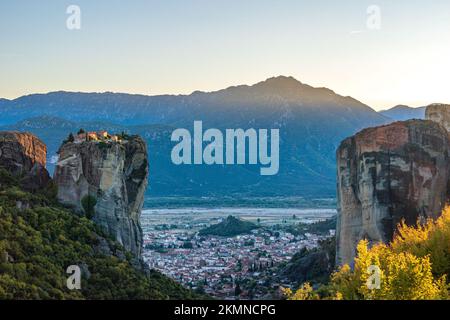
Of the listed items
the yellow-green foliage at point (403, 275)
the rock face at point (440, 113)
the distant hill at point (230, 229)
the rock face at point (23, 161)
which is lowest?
the distant hill at point (230, 229)

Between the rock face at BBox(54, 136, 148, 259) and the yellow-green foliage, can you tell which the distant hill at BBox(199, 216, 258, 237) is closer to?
the rock face at BBox(54, 136, 148, 259)

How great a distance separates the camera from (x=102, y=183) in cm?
4688

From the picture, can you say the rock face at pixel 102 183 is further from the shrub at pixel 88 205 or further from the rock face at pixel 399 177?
the rock face at pixel 399 177

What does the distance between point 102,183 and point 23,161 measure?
6.87 meters

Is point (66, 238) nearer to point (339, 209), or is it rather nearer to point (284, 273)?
point (339, 209)

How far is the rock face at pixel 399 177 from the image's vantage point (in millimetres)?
46781

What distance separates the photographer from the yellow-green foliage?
2295 centimetres

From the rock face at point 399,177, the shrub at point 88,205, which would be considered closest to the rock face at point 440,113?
the rock face at point 399,177

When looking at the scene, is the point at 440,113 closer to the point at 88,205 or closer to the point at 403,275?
the point at 88,205

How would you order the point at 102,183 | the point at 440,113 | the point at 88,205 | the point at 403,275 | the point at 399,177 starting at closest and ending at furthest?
the point at 403,275
the point at 88,205
the point at 102,183
the point at 399,177
the point at 440,113

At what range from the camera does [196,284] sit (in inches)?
2872

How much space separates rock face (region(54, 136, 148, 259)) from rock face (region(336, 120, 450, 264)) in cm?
1658

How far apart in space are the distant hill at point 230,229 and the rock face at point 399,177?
3693 inches

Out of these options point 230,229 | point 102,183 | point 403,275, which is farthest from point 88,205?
point 230,229
